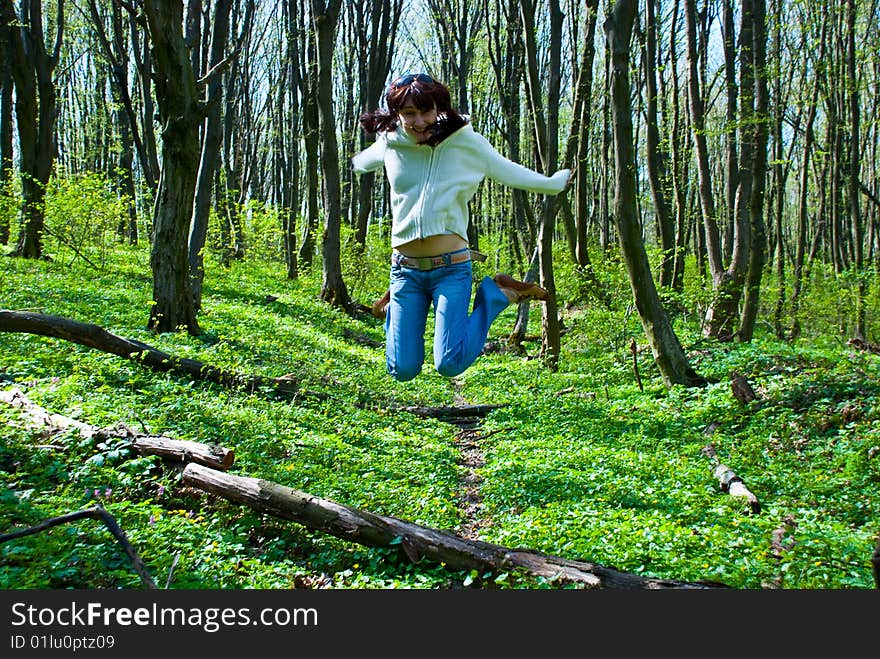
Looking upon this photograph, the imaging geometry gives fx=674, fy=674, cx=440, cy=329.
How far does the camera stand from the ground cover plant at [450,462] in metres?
4.25

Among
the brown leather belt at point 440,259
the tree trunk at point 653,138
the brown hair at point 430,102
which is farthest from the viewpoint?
the tree trunk at point 653,138

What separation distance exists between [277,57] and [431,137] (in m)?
29.4

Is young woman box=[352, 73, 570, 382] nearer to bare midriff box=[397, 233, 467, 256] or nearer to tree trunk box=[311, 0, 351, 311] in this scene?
bare midriff box=[397, 233, 467, 256]

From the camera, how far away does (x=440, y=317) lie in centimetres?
482

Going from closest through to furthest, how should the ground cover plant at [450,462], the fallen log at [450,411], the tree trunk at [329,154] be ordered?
the ground cover plant at [450,462] → the fallen log at [450,411] → the tree trunk at [329,154]

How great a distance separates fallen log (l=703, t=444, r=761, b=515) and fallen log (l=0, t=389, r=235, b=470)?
420 cm

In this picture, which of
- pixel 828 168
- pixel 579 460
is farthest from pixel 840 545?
pixel 828 168

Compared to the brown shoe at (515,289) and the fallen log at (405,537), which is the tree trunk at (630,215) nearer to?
the brown shoe at (515,289)

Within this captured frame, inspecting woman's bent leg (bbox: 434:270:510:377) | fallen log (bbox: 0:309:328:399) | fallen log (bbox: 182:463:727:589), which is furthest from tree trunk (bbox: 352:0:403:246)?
fallen log (bbox: 182:463:727:589)

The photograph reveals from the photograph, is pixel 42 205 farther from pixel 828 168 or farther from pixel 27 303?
pixel 828 168

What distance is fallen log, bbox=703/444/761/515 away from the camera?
5.55 meters

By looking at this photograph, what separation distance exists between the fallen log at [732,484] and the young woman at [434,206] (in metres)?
2.71

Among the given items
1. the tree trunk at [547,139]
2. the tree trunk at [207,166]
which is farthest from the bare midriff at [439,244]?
the tree trunk at [207,166]

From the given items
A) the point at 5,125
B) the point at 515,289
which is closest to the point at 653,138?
the point at 515,289
